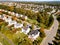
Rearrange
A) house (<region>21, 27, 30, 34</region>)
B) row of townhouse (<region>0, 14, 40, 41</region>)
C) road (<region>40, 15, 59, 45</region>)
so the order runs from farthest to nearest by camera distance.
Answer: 1. house (<region>21, 27, 30, 34</region>)
2. row of townhouse (<region>0, 14, 40, 41</region>)
3. road (<region>40, 15, 59, 45</region>)

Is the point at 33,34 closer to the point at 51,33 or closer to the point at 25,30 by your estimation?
the point at 25,30

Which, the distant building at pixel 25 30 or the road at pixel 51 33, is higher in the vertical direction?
the distant building at pixel 25 30

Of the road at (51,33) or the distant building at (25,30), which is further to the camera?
the distant building at (25,30)

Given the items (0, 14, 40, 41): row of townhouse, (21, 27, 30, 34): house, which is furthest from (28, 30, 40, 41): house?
(21, 27, 30, 34): house

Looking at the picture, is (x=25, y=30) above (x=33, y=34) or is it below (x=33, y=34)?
above

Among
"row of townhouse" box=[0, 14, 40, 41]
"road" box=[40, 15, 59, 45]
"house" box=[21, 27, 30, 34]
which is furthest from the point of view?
"house" box=[21, 27, 30, 34]

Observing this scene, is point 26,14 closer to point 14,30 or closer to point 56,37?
point 14,30

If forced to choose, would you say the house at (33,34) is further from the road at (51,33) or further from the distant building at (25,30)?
the road at (51,33)

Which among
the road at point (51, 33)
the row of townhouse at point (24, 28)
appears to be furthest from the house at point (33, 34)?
the road at point (51, 33)

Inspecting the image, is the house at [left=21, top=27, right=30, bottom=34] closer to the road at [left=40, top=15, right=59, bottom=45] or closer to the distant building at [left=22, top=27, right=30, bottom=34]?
the distant building at [left=22, top=27, right=30, bottom=34]

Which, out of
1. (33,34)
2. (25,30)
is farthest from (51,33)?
(25,30)

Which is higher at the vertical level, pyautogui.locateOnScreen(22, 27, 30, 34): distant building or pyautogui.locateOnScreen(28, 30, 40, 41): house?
pyautogui.locateOnScreen(22, 27, 30, 34): distant building
